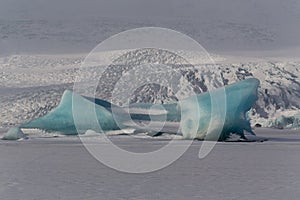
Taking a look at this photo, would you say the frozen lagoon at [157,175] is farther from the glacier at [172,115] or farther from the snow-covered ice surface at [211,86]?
the snow-covered ice surface at [211,86]

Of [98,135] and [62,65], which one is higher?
[62,65]

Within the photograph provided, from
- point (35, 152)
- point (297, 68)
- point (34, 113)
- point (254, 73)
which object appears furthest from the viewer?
point (297, 68)

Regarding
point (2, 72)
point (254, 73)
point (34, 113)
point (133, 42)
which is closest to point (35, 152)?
point (34, 113)

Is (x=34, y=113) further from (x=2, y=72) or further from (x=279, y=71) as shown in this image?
(x=2, y=72)

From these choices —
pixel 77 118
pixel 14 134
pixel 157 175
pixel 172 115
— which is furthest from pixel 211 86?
pixel 157 175

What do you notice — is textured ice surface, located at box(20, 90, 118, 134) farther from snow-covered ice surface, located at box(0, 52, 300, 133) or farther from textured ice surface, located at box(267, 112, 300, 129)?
textured ice surface, located at box(267, 112, 300, 129)

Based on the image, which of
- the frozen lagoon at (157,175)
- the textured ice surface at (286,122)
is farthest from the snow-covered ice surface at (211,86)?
the frozen lagoon at (157,175)

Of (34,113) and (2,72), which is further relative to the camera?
(2,72)

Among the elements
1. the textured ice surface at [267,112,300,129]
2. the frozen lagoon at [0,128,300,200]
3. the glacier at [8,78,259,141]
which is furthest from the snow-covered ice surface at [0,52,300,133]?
the frozen lagoon at [0,128,300,200]
